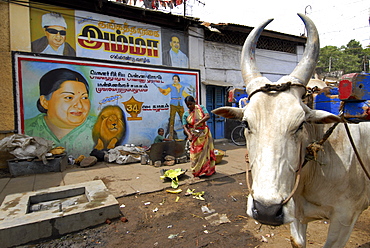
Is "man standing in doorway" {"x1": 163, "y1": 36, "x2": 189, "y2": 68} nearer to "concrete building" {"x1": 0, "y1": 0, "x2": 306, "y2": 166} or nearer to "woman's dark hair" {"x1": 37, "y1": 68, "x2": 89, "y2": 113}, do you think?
"concrete building" {"x1": 0, "y1": 0, "x2": 306, "y2": 166}

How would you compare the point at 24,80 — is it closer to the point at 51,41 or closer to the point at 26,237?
the point at 51,41

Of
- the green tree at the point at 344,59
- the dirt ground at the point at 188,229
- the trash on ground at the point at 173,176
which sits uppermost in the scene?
the green tree at the point at 344,59

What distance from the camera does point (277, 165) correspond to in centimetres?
142

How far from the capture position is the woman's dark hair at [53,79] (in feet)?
21.9

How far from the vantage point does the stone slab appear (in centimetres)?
279

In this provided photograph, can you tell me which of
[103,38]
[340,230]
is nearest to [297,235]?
[340,230]

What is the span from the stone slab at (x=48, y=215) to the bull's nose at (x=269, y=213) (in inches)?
109

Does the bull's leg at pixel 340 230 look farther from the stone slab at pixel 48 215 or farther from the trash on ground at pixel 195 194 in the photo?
the stone slab at pixel 48 215

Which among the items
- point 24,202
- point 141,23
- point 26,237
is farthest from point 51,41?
point 26,237

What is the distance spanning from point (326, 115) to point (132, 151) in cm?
663

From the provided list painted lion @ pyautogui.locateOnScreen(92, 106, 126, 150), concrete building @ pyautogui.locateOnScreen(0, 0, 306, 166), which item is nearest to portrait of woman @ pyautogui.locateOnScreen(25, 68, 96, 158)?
painted lion @ pyautogui.locateOnScreen(92, 106, 126, 150)

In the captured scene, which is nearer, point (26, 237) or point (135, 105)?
point (26, 237)

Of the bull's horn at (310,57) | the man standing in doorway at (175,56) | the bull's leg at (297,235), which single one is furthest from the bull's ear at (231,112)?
the man standing in doorway at (175,56)

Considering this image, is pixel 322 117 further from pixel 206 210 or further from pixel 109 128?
pixel 109 128
